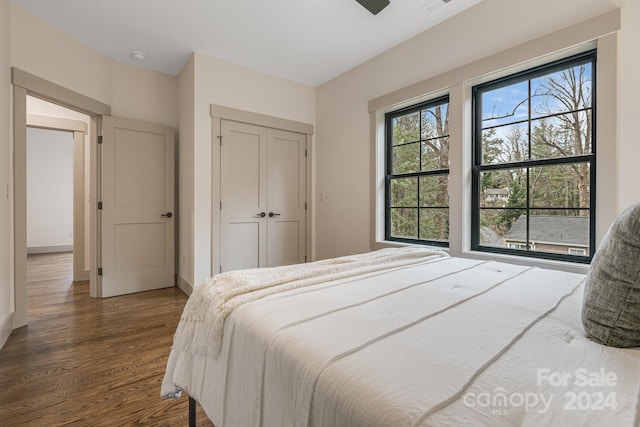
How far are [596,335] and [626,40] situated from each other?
207cm

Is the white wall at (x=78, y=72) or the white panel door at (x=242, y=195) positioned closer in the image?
the white wall at (x=78, y=72)

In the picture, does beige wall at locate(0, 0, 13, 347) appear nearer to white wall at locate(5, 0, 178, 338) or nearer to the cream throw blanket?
white wall at locate(5, 0, 178, 338)

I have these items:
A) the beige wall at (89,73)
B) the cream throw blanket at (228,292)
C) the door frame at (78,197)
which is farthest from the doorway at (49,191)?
the cream throw blanket at (228,292)

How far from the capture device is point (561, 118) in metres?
2.15

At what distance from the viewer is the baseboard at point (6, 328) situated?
216cm

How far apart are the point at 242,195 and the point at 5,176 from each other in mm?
2001

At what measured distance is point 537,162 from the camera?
7.32ft

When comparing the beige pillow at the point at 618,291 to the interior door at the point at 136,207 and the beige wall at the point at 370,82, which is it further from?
the interior door at the point at 136,207

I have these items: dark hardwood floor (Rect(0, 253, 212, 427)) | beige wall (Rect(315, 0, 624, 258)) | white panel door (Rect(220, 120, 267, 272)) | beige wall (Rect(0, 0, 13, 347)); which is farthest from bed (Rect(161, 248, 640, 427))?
white panel door (Rect(220, 120, 267, 272))

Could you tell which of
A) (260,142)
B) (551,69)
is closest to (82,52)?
(260,142)

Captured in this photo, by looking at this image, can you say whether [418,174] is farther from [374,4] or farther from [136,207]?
[136,207]

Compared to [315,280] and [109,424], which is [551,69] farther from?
[109,424]

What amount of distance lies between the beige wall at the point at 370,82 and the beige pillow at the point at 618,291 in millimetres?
1527

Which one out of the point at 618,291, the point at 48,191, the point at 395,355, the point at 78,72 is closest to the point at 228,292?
the point at 395,355
